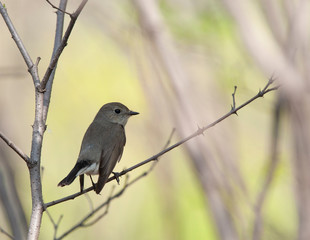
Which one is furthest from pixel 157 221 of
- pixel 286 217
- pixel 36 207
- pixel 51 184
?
pixel 36 207

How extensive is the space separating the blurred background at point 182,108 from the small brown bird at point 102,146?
0.38 metres

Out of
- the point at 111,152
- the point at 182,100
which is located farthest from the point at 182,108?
the point at 111,152

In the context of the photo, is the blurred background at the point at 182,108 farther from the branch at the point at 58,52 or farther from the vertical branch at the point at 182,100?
the branch at the point at 58,52

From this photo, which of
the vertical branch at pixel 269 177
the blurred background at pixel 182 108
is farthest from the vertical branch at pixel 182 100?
the vertical branch at pixel 269 177

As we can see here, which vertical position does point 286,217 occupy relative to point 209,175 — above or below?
below

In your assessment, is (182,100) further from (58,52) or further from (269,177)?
(58,52)

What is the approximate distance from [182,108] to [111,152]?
0.74 m

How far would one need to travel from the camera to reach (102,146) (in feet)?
15.1

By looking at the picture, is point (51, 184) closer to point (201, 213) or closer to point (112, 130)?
point (201, 213)

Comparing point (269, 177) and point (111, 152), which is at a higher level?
point (111, 152)

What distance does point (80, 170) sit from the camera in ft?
13.9

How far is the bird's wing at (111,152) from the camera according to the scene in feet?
13.5

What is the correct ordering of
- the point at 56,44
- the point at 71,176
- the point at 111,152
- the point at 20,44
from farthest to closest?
the point at 111,152 < the point at 71,176 < the point at 56,44 < the point at 20,44

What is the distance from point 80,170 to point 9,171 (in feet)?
1.92
